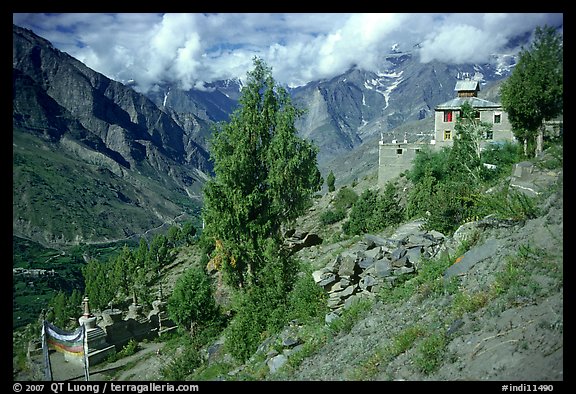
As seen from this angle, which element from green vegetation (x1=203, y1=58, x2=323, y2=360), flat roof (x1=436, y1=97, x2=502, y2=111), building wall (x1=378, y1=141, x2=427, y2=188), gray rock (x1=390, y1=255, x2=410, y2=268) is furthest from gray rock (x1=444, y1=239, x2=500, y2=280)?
building wall (x1=378, y1=141, x2=427, y2=188)

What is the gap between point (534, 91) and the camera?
65.8ft

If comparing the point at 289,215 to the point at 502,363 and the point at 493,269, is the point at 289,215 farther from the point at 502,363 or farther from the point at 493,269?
the point at 502,363

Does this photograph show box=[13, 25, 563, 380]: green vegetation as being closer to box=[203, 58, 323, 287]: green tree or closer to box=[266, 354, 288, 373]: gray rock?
box=[203, 58, 323, 287]: green tree

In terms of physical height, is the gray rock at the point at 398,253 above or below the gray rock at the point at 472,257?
below

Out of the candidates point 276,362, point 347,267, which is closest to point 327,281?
point 347,267

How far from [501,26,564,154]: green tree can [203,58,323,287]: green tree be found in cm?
964

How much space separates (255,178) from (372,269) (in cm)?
620

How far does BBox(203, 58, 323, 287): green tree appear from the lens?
16.4 m

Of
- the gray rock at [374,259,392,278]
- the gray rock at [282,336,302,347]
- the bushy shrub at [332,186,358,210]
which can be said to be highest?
the gray rock at [374,259,392,278]

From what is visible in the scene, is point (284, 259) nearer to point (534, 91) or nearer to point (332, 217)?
point (534, 91)

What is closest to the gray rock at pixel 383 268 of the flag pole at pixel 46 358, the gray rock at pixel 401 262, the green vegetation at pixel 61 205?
the gray rock at pixel 401 262

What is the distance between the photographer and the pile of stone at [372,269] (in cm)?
1211

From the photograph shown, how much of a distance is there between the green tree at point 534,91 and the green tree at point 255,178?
31.6 ft

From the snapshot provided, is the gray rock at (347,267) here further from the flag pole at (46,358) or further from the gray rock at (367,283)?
the flag pole at (46,358)
